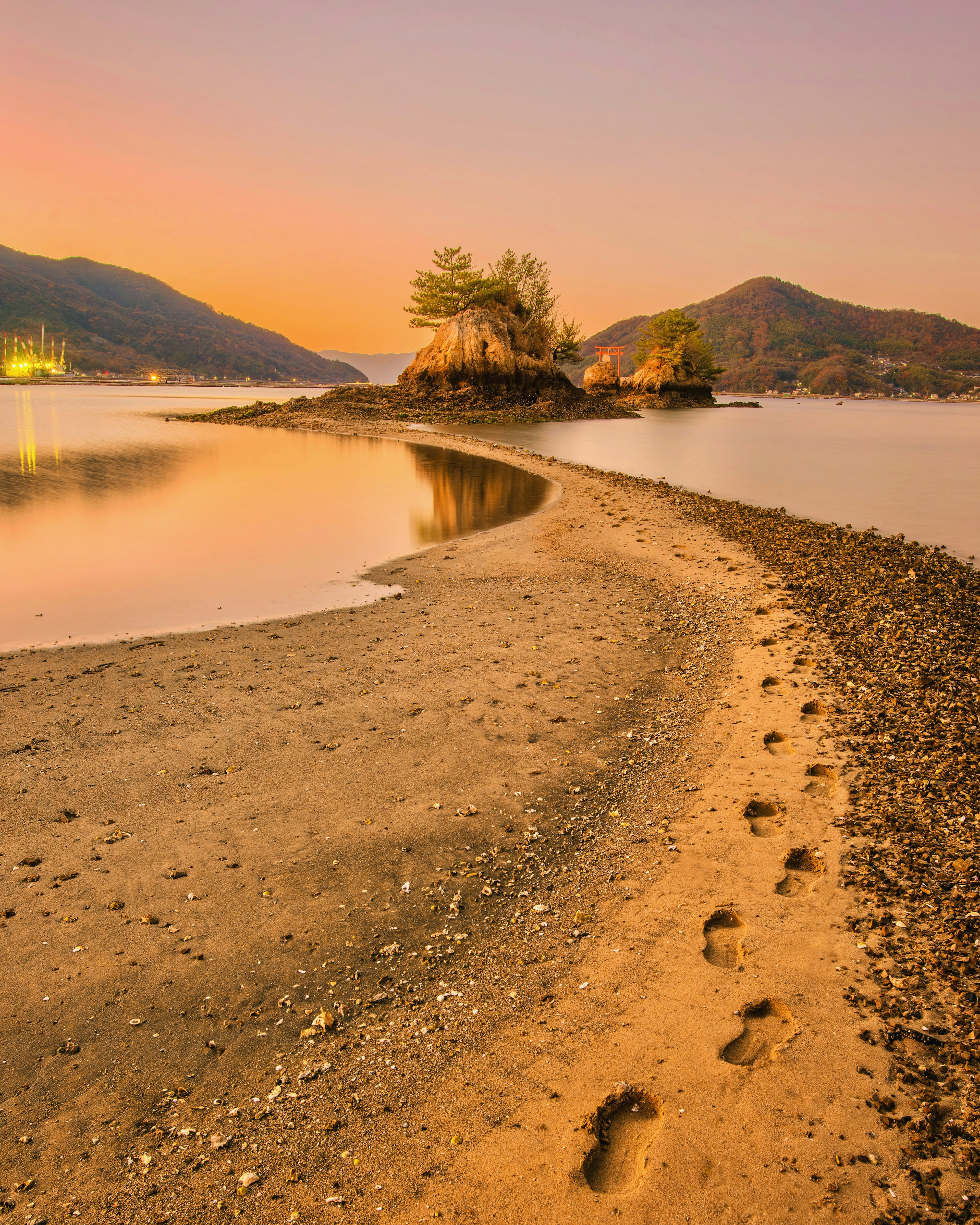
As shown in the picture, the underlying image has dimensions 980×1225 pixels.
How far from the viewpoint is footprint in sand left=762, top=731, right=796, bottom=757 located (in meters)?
6.29

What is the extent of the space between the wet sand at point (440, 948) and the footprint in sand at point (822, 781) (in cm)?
4

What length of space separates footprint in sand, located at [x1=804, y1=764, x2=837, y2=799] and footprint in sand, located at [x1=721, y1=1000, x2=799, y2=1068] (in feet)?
7.63

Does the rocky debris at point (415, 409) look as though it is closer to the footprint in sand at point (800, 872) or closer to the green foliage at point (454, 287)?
the green foliage at point (454, 287)

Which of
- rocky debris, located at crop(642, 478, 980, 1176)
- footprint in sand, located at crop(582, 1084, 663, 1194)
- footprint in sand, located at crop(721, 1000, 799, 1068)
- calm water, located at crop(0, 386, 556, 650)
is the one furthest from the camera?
calm water, located at crop(0, 386, 556, 650)

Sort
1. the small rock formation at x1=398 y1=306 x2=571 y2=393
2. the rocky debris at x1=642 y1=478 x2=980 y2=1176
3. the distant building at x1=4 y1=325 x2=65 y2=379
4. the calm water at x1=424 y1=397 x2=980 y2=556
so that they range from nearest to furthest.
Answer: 1. the rocky debris at x1=642 y1=478 x2=980 y2=1176
2. the calm water at x1=424 y1=397 x2=980 y2=556
3. the small rock formation at x1=398 y1=306 x2=571 y2=393
4. the distant building at x1=4 y1=325 x2=65 y2=379

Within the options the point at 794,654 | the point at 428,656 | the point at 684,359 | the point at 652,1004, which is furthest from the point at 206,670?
the point at 684,359

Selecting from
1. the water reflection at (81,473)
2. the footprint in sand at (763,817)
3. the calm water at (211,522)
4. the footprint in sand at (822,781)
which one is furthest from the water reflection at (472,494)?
the footprint in sand at (763,817)

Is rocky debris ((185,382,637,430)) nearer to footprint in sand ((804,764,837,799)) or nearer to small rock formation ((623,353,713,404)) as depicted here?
small rock formation ((623,353,713,404))

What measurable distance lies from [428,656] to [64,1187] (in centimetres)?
642

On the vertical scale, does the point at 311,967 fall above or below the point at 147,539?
below

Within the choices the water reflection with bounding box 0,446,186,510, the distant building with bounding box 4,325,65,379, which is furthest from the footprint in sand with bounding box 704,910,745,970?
the distant building with bounding box 4,325,65,379

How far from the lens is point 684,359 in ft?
350

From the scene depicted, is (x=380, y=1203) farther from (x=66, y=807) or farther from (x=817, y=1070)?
(x=66, y=807)

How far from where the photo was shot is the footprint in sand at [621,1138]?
2.90 m
